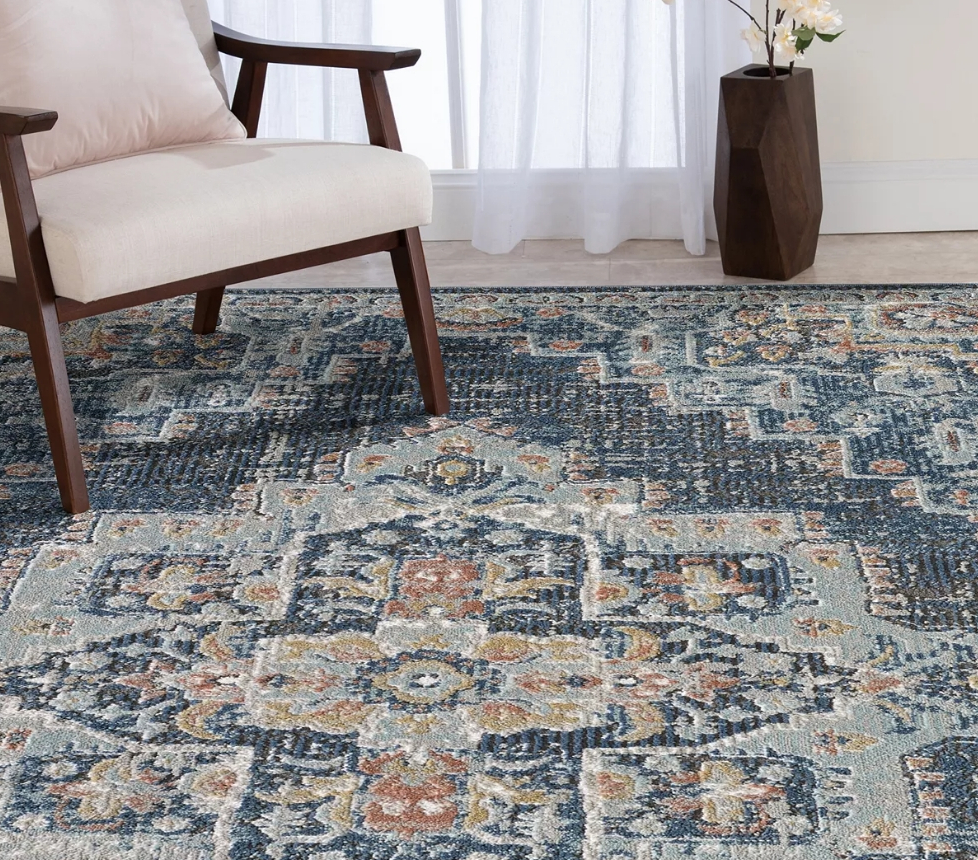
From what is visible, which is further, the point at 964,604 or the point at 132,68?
the point at 132,68

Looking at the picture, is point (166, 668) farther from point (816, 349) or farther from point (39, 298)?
point (816, 349)

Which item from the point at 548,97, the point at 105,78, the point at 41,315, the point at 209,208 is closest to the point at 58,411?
the point at 41,315

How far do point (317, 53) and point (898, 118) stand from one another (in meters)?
1.64

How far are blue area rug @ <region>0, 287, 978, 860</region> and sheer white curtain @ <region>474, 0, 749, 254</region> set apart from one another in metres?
0.69

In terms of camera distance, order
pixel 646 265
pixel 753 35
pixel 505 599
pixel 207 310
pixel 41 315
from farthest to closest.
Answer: pixel 646 265 → pixel 753 35 → pixel 207 310 → pixel 41 315 → pixel 505 599

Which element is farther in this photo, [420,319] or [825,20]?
[825,20]

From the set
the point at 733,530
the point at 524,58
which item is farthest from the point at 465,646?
the point at 524,58

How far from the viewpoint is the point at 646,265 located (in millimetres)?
3096

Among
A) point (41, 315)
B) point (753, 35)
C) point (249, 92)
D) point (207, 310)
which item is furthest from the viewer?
point (753, 35)

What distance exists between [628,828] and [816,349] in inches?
56.8

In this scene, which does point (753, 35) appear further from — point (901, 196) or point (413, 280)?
point (413, 280)

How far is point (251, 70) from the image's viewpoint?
2.40 metres

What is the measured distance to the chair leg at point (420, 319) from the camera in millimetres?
2186

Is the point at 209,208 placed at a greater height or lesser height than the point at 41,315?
greater
